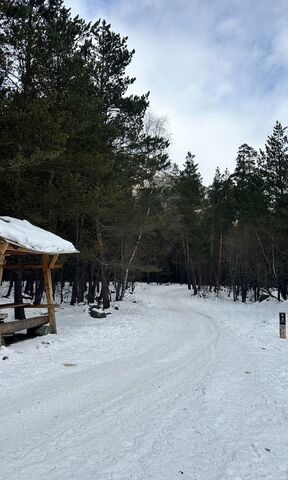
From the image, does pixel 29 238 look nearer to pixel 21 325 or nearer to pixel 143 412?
pixel 21 325

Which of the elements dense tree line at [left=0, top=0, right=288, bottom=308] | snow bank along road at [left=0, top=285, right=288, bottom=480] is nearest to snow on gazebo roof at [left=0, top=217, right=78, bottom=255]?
dense tree line at [left=0, top=0, right=288, bottom=308]

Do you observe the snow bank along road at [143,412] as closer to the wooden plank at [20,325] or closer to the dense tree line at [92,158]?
the wooden plank at [20,325]

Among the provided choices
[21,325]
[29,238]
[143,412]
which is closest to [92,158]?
[29,238]

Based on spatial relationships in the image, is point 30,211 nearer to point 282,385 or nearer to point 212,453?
point 282,385

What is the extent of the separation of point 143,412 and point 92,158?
36.5 feet

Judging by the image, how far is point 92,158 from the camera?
595 inches

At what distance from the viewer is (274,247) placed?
99.3 feet

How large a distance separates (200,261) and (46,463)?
45434mm

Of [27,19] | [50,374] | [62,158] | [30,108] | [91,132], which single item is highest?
[27,19]

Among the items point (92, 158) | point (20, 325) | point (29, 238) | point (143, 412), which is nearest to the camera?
point (143, 412)

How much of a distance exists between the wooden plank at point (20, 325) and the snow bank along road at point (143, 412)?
52cm

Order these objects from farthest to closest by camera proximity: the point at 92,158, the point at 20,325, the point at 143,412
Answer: the point at 92,158, the point at 20,325, the point at 143,412

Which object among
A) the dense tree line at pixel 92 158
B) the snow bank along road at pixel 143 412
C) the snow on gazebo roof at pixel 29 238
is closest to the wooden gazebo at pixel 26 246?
the snow on gazebo roof at pixel 29 238

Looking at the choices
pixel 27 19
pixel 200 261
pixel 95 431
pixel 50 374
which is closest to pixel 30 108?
pixel 27 19
